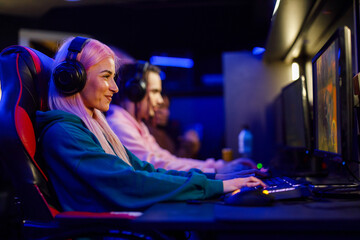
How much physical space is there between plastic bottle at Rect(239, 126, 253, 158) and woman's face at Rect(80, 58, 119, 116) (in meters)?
1.78

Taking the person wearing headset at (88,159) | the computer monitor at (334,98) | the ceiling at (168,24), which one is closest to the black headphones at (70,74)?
the person wearing headset at (88,159)

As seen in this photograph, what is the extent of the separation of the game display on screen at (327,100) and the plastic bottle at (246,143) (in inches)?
57.7

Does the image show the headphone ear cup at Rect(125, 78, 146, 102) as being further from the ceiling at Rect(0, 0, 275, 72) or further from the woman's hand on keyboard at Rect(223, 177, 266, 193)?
the ceiling at Rect(0, 0, 275, 72)

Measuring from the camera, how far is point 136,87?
2473 mm

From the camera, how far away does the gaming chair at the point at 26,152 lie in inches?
42.3

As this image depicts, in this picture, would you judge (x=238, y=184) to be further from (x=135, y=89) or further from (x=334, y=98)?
(x=135, y=89)

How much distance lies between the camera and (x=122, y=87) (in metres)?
2.56

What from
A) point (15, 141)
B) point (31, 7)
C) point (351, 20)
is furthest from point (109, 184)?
point (31, 7)

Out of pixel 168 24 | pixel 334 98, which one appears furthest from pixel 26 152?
pixel 168 24

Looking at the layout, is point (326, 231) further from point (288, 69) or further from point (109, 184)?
point (288, 69)

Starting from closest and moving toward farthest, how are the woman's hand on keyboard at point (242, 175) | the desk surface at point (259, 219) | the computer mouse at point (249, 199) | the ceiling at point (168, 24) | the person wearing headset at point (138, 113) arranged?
the desk surface at point (259, 219), the computer mouse at point (249, 199), the woman's hand on keyboard at point (242, 175), the person wearing headset at point (138, 113), the ceiling at point (168, 24)

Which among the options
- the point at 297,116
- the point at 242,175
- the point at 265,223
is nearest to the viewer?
the point at 265,223

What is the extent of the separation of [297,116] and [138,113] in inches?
42.3

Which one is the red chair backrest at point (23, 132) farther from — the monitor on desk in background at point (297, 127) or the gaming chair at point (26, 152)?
the monitor on desk in background at point (297, 127)
